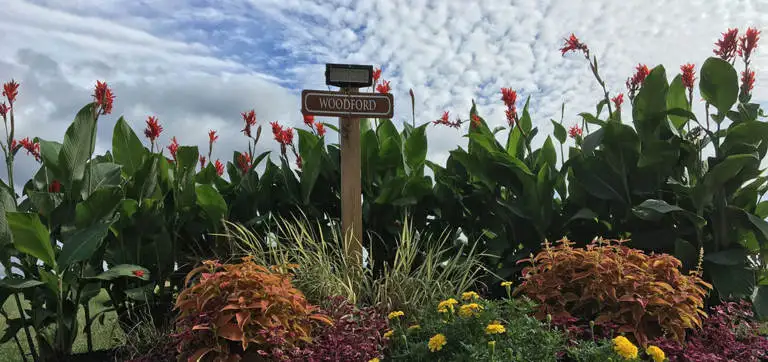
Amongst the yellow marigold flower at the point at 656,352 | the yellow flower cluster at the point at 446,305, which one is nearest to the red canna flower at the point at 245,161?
the yellow flower cluster at the point at 446,305

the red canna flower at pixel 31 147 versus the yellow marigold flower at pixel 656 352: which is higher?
the red canna flower at pixel 31 147

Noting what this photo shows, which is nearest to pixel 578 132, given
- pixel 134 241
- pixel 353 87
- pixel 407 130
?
pixel 407 130

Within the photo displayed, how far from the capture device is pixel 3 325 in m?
5.43

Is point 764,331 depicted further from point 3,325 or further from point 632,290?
point 3,325

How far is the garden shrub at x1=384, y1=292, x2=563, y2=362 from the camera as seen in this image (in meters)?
2.27

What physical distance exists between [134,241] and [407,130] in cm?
226

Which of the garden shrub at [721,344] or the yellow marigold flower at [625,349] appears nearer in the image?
the yellow marigold flower at [625,349]

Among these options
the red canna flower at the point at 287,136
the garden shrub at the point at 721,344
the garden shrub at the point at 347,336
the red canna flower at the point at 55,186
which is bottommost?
the garden shrub at the point at 721,344

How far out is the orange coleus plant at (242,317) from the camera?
8.36 ft

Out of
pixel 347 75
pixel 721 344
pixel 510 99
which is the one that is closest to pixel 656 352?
pixel 721 344

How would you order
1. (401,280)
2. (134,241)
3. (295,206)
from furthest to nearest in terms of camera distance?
(295,206), (134,241), (401,280)

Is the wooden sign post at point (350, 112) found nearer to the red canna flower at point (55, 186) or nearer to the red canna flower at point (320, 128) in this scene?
the red canna flower at point (320, 128)

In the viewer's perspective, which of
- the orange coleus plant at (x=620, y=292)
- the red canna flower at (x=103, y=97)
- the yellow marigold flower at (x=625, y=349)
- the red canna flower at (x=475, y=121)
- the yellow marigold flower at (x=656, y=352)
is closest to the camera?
the yellow marigold flower at (x=625, y=349)

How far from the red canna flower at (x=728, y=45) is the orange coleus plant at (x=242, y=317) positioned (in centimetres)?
295
